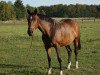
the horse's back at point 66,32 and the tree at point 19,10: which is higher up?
the horse's back at point 66,32

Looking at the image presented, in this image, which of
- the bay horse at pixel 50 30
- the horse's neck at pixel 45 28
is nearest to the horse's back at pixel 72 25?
the bay horse at pixel 50 30

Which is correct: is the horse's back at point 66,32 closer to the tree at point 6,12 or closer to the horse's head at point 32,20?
the horse's head at point 32,20

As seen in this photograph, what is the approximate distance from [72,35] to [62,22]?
0.71 m

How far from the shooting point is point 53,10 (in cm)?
10188

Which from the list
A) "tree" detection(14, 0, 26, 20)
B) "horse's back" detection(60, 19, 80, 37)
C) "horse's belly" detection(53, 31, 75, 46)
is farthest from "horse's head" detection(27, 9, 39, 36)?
"tree" detection(14, 0, 26, 20)

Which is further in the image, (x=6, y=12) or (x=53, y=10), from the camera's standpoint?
(x=53, y=10)

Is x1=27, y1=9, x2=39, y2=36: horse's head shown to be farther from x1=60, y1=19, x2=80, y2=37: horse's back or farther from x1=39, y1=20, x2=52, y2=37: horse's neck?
x1=60, y1=19, x2=80, y2=37: horse's back

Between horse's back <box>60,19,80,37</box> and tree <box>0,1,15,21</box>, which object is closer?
horse's back <box>60,19,80,37</box>

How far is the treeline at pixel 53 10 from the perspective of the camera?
3767 inches

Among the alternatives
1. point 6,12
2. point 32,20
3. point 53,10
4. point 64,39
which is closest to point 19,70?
point 64,39

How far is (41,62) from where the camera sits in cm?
1376

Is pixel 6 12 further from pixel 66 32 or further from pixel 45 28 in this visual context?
pixel 45 28

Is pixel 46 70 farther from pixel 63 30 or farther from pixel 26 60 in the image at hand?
pixel 26 60

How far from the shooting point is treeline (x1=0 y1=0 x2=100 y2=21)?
314 ft
